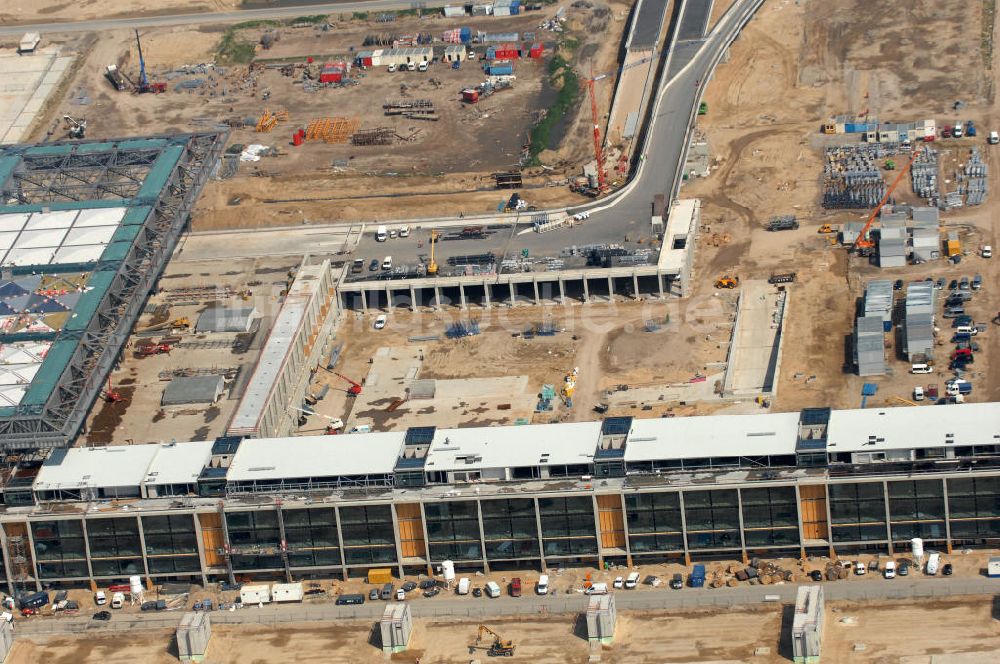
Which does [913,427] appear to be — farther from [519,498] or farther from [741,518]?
[519,498]

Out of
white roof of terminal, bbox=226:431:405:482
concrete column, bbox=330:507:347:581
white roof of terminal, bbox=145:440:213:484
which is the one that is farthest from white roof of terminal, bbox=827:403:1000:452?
white roof of terminal, bbox=145:440:213:484

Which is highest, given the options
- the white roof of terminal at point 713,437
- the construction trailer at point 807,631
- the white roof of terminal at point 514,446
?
the white roof of terminal at point 713,437

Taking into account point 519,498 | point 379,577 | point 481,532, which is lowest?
point 379,577

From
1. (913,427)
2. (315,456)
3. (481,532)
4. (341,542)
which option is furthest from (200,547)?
(913,427)

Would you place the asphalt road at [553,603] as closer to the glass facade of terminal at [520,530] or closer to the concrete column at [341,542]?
the concrete column at [341,542]

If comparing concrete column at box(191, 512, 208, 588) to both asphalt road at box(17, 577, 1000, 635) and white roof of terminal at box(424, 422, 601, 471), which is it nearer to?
asphalt road at box(17, 577, 1000, 635)

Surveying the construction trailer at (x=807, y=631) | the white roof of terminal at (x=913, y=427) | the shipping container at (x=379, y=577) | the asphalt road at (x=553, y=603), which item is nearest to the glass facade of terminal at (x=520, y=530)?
the shipping container at (x=379, y=577)

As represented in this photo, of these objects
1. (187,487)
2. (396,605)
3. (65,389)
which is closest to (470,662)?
(396,605)
